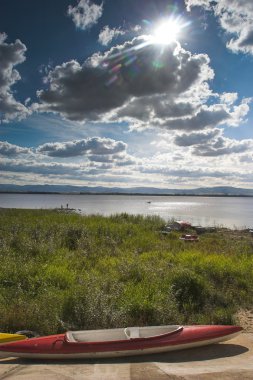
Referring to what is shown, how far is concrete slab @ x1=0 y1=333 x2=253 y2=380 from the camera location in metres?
5.22

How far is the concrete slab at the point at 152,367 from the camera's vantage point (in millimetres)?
5223

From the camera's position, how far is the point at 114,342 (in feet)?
19.2

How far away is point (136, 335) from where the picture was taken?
629 centimetres

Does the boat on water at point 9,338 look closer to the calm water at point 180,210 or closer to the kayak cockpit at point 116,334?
the kayak cockpit at point 116,334

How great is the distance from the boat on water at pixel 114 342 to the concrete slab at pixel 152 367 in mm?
123

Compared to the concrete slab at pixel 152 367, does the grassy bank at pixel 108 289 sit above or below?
above

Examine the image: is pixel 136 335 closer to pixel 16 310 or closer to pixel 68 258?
pixel 16 310

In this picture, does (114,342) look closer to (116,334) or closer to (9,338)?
(116,334)

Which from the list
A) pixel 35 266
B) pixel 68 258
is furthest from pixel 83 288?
pixel 68 258

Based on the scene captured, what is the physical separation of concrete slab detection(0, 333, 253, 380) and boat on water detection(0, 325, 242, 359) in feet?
0.40

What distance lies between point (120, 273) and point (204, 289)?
2.43 metres

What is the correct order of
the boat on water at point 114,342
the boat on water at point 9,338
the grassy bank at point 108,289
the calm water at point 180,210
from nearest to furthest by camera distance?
1. the boat on water at point 114,342
2. the boat on water at point 9,338
3. the grassy bank at point 108,289
4. the calm water at point 180,210

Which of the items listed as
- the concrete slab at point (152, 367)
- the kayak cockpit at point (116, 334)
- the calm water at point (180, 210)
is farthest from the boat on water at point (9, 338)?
the calm water at point (180, 210)

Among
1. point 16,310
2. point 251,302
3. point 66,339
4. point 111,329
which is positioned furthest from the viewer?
point 251,302
